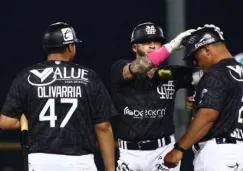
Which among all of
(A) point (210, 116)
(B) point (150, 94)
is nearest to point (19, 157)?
(B) point (150, 94)

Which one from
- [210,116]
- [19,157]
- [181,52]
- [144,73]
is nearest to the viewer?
[210,116]

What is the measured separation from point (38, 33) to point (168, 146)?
125 inches

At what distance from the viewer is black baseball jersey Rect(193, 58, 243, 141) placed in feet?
18.8

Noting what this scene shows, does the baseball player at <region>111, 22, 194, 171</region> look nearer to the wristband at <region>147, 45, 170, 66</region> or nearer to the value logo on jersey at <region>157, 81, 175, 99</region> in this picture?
the value logo on jersey at <region>157, 81, 175, 99</region>

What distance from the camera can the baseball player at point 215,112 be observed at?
573cm

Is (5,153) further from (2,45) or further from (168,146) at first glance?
(168,146)

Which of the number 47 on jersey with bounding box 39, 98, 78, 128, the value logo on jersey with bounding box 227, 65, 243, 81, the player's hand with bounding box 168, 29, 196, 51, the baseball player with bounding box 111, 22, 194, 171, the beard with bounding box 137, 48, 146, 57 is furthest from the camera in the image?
the beard with bounding box 137, 48, 146, 57

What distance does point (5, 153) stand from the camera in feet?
29.5

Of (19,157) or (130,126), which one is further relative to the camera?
(19,157)

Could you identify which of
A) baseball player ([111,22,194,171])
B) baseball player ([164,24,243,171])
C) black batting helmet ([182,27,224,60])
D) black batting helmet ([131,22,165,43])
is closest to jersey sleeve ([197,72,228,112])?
baseball player ([164,24,243,171])

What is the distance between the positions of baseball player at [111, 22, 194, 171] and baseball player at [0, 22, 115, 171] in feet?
2.90

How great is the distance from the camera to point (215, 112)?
5.71m

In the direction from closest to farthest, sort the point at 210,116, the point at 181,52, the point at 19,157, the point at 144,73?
the point at 210,116 < the point at 144,73 < the point at 181,52 < the point at 19,157

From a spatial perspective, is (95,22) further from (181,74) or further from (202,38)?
(202,38)
